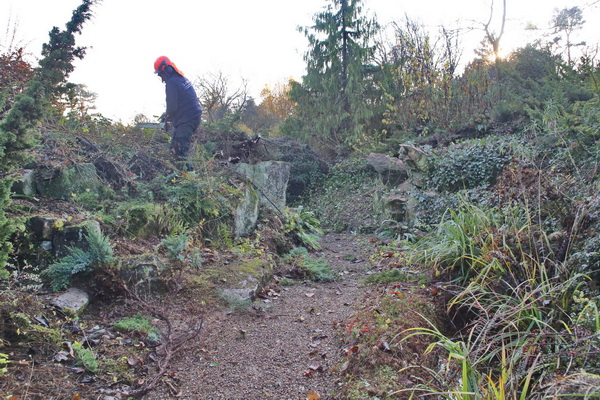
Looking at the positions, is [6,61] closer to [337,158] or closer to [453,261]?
[453,261]

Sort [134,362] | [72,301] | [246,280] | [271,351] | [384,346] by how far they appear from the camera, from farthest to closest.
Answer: [246,280] < [72,301] < [271,351] < [134,362] < [384,346]

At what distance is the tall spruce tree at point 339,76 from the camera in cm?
1505

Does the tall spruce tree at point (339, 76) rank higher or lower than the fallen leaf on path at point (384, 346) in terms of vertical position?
higher

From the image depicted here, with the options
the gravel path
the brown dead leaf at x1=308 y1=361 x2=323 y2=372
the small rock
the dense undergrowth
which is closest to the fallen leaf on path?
the dense undergrowth

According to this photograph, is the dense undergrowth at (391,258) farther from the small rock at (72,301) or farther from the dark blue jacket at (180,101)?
the dark blue jacket at (180,101)

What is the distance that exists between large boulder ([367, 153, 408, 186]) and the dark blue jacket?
5416 millimetres

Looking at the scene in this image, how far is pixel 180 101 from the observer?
293 inches

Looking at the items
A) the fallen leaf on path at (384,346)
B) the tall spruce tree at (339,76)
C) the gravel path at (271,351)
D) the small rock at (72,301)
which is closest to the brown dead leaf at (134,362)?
the gravel path at (271,351)

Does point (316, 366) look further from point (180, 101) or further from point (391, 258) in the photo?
point (180, 101)

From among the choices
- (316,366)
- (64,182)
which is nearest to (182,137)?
(64,182)

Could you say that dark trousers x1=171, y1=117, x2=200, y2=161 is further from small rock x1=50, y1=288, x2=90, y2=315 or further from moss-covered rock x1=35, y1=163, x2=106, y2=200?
small rock x1=50, y1=288, x2=90, y2=315

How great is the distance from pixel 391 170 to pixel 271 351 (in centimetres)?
799

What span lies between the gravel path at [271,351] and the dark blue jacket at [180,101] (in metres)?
4.01

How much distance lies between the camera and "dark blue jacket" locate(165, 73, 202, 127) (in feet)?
24.0
